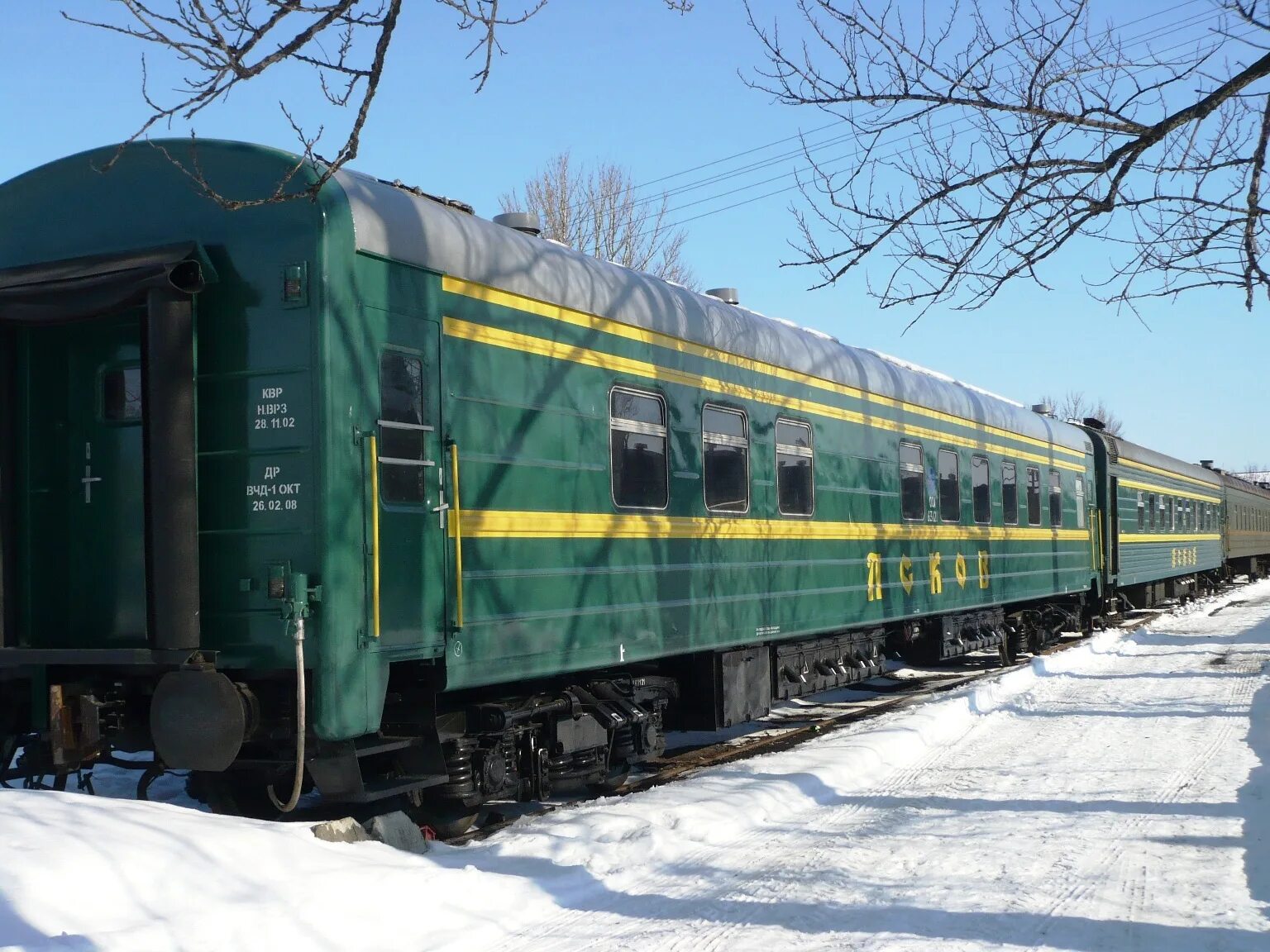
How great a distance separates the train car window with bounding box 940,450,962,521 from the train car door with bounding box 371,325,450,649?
29.3 feet

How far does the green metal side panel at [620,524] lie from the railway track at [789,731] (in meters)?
0.95

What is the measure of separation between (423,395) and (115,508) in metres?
1.73

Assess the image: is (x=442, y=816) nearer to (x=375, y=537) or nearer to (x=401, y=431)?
(x=375, y=537)

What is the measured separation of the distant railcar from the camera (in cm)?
625

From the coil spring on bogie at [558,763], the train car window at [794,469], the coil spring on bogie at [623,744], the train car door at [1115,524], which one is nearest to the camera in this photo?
the coil spring on bogie at [558,763]

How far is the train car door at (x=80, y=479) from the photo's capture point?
22.2 feet

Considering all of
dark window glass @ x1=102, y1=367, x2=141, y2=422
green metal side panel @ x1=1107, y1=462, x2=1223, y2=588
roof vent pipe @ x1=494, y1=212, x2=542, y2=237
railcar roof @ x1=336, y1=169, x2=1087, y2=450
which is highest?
roof vent pipe @ x1=494, y1=212, x2=542, y2=237

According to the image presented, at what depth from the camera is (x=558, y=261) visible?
321 inches

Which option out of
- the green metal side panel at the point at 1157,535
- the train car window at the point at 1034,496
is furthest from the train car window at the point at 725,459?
the green metal side panel at the point at 1157,535

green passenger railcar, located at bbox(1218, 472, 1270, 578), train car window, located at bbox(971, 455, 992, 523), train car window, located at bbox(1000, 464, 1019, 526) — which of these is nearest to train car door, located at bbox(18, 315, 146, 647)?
train car window, located at bbox(971, 455, 992, 523)

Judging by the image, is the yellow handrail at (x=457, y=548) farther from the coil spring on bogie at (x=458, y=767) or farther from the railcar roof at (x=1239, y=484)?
the railcar roof at (x=1239, y=484)

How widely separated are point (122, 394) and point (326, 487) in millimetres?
1479

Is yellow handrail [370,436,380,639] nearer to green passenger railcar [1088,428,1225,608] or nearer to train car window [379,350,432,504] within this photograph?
train car window [379,350,432,504]

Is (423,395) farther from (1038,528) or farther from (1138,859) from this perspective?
(1038,528)
